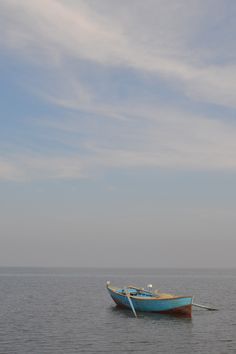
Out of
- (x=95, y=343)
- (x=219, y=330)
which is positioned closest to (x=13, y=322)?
(x=95, y=343)

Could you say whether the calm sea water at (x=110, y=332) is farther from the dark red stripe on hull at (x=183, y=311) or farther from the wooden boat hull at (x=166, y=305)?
the wooden boat hull at (x=166, y=305)

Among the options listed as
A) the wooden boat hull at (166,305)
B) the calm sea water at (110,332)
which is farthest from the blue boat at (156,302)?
the calm sea water at (110,332)

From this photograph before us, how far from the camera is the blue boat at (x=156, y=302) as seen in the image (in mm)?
51781

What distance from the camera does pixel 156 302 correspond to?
53438mm

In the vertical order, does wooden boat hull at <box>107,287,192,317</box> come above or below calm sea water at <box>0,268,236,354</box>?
above

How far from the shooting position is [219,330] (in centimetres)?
4612

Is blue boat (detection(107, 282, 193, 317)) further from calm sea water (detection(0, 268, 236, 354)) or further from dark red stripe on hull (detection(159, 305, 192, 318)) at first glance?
calm sea water (detection(0, 268, 236, 354))

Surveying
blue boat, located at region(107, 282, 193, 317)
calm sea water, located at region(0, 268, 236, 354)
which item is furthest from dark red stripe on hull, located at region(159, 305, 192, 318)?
calm sea water, located at region(0, 268, 236, 354)

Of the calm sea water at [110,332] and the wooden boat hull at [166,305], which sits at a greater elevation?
the wooden boat hull at [166,305]

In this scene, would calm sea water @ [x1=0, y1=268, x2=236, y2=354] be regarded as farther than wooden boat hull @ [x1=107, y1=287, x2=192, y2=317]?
No

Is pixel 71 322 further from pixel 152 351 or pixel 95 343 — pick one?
pixel 152 351

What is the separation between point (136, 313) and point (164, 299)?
512cm

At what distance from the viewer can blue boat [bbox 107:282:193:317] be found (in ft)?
170

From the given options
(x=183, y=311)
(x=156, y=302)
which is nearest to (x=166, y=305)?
(x=156, y=302)
